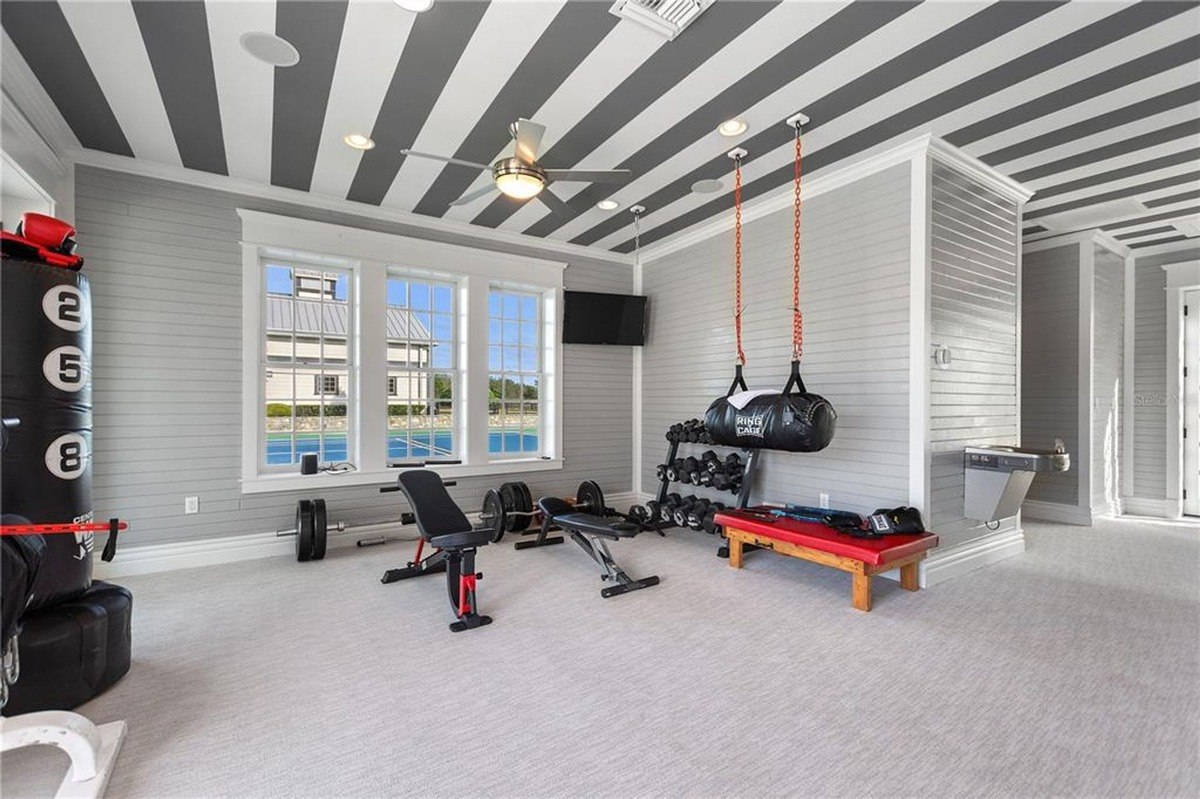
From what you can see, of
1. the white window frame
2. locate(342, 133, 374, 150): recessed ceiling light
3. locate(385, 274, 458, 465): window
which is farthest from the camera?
locate(385, 274, 458, 465): window

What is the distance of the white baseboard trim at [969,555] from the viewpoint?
390 centimetres

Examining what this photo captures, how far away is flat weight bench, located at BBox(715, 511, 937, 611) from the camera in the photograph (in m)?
3.38

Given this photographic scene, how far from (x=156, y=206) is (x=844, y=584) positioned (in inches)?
247

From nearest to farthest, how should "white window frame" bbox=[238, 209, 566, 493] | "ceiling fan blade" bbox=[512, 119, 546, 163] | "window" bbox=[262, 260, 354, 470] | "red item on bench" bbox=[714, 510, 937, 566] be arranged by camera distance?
"ceiling fan blade" bbox=[512, 119, 546, 163] < "red item on bench" bbox=[714, 510, 937, 566] < "white window frame" bbox=[238, 209, 566, 493] < "window" bbox=[262, 260, 354, 470]

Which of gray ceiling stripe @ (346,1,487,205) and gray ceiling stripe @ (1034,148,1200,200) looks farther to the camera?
gray ceiling stripe @ (1034,148,1200,200)

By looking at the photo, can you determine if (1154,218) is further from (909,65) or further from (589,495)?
(589,495)

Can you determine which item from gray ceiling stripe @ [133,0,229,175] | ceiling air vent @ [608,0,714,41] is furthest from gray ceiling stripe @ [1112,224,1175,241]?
gray ceiling stripe @ [133,0,229,175]

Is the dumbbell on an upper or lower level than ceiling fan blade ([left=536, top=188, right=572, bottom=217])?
lower

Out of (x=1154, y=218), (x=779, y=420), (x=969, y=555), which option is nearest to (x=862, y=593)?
(x=779, y=420)

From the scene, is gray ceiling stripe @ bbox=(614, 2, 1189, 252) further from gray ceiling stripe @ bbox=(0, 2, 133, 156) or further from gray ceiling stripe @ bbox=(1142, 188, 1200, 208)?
gray ceiling stripe @ bbox=(0, 2, 133, 156)

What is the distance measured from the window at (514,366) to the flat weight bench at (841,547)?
2.93 meters

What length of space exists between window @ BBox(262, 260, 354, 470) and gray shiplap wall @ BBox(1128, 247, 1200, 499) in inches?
361

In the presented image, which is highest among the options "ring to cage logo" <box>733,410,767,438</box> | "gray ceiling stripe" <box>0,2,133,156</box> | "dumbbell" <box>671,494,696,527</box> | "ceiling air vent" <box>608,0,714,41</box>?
"ceiling air vent" <box>608,0,714,41</box>

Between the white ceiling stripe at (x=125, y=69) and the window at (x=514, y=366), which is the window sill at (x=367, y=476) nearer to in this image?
the window at (x=514, y=366)
